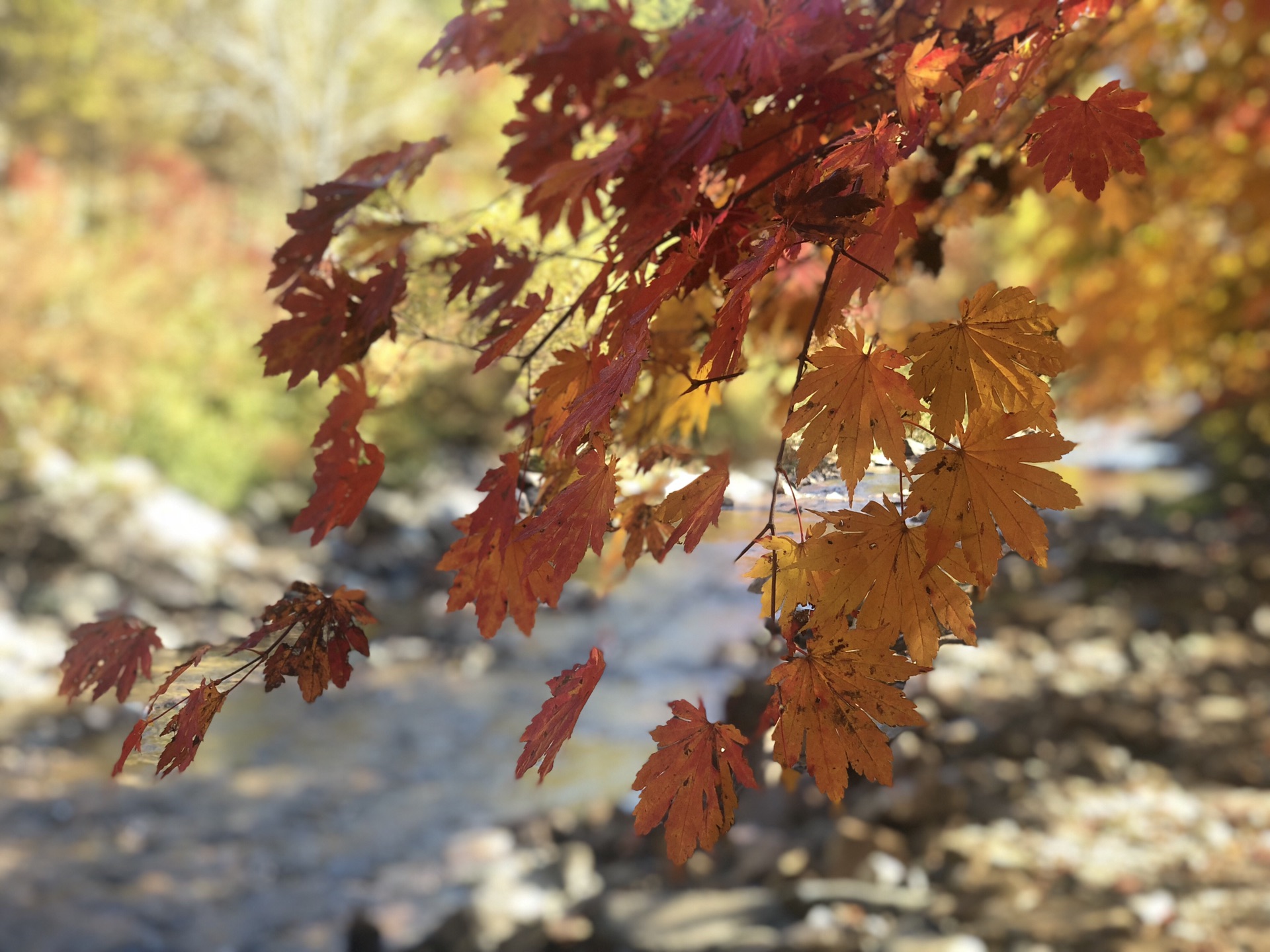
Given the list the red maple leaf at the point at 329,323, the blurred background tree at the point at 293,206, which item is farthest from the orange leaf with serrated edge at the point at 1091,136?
the red maple leaf at the point at 329,323

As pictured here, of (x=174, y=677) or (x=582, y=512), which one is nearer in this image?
(x=582, y=512)

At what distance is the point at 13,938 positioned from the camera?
3236 mm

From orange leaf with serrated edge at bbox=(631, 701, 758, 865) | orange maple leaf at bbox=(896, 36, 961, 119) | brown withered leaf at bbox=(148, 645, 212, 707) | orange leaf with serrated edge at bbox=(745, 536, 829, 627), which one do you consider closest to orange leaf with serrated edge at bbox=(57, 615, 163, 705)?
brown withered leaf at bbox=(148, 645, 212, 707)

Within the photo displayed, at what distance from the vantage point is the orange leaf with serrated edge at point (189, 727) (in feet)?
2.82

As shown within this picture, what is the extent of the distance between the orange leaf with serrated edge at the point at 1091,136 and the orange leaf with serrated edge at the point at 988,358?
0.14 meters

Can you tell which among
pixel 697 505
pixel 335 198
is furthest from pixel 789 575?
pixel 335 198

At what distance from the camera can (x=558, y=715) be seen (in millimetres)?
848

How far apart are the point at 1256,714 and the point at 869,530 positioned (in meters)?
4.31

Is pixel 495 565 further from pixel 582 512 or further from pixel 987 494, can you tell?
pixel 987 494

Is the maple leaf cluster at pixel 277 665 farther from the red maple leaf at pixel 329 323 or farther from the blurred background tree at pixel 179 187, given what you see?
the blurred background tree at pixel 179 187

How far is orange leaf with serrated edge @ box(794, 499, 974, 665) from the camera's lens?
0.79 meters

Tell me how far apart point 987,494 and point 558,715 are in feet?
1.32

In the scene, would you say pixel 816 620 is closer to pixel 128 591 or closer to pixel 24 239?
pixel 128 591

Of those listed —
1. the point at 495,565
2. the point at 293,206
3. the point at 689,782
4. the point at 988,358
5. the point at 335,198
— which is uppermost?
the point at 293,206
